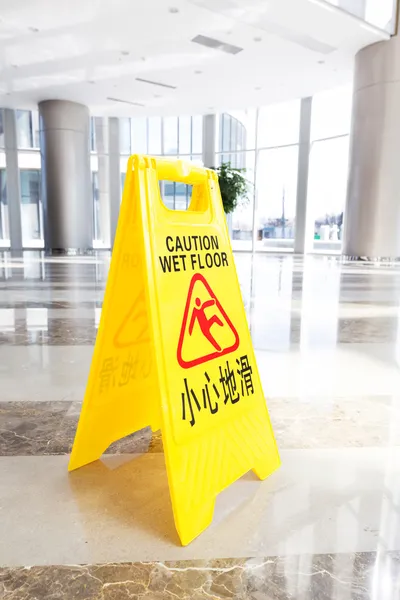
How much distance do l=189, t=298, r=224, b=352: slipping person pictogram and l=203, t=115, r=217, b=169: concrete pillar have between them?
18609 mm

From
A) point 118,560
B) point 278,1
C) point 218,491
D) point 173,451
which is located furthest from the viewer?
point 278,1

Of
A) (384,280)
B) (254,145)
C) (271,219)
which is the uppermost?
(254,145)

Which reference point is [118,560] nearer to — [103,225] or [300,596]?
[300,596]

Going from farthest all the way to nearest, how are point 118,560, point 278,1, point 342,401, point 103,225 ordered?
point 103,225 → point 278,1 → point 342,401 → point 118,560

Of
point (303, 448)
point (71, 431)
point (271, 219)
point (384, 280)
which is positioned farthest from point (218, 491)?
point (271, 219)

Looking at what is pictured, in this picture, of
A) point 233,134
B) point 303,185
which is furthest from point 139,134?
point 303,185

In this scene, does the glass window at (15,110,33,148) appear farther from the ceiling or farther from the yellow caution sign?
the yellow caution sign

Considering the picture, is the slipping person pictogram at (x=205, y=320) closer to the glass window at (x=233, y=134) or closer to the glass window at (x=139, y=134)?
the glass window at (x=233, y=134)

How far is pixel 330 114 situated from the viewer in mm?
16734

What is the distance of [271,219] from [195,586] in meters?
19.0

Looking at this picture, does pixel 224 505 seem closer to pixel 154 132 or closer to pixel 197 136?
pixel 197 136

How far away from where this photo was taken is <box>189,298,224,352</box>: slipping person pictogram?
1398 mm

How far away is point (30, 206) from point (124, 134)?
5.26 meters

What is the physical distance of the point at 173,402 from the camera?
1257 millimetres
